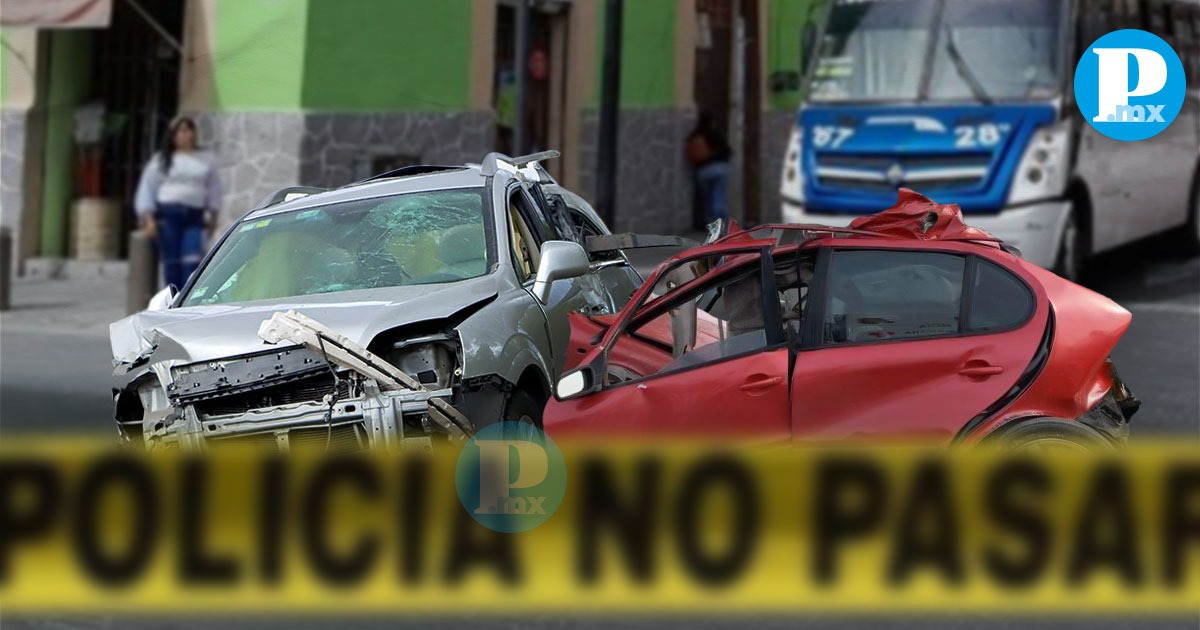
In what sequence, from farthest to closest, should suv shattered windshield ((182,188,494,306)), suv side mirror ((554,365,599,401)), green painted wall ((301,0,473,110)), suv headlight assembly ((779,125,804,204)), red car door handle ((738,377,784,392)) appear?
green painted wall ((301,0,473,110)), suv headlight assembly ((779,125,804,204)), suv shattered windshield ((182,188,494,306)), suv side mirror ((554,365,599,401)), red car door handle ((738,377,784,392))

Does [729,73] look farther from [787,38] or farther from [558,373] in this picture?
[558,373]

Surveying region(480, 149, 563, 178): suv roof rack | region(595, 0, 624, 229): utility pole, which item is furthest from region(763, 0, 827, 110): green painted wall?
region(480, 149, 563, 178): suv roof rack

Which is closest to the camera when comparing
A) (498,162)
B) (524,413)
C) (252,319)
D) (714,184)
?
(252,319)

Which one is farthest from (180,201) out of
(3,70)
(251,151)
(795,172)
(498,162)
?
(498,162)

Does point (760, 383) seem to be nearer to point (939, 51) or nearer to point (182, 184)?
→ point (182, 184)

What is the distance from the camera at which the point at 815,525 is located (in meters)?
6.91

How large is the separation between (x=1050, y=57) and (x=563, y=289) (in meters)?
9.88

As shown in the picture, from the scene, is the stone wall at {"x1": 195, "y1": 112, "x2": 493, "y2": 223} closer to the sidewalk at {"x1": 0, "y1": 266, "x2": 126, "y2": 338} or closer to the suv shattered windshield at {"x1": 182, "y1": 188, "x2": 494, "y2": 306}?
the sidewalk at {"x1": 0, "y1": 266, "x2": 126, "y2": 338}

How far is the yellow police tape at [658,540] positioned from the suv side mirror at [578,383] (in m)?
0.63

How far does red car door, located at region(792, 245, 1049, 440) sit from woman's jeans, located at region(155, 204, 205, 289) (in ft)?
33.5

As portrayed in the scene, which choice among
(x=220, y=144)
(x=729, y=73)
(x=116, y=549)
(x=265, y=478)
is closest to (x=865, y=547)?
(x=265, y=478)

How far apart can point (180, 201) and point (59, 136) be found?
5.20m

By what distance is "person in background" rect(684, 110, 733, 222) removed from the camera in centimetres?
2633

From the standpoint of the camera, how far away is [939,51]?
18.5m
